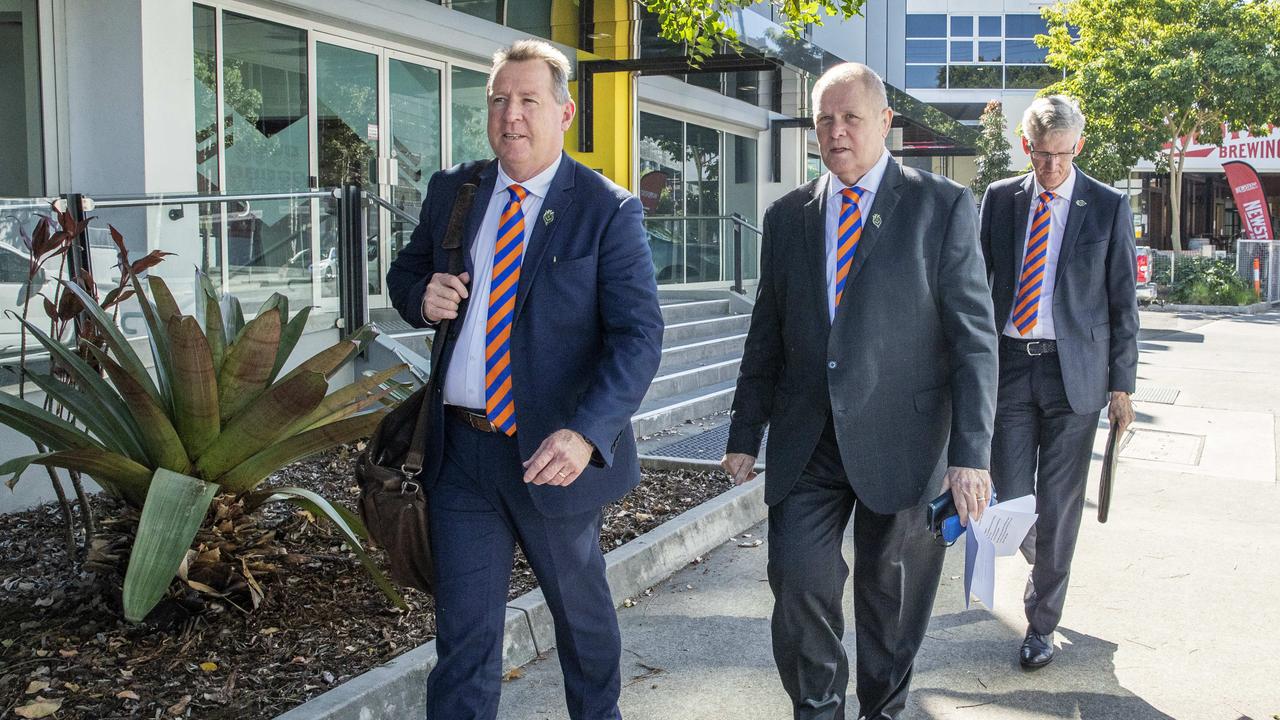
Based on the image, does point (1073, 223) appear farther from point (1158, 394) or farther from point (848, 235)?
point (1158, 394)

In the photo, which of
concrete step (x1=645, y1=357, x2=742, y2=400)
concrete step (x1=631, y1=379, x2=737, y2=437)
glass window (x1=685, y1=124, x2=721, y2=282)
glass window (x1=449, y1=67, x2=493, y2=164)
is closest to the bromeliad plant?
concrete step (x1=631, y1=379, x2=737, y2=437)

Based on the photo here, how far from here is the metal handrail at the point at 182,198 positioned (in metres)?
6.72

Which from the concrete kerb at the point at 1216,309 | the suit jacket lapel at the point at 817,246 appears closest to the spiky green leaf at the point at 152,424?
the suit jacket lapel at the point at 817,246

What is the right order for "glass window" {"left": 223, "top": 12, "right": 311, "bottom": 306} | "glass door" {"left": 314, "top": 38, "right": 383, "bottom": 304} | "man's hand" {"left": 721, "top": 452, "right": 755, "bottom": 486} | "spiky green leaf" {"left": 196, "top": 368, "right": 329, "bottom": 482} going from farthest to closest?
1. "glass door" {"left": 314, "top": 38, "right": 383, "bottom": 304}
2. "glass window" {"left": 223, "top": 12, "right": 311, "bottom": 306}
3. "spiky green leaf" {"left": 196, "top": 368, "right": 329, "bottom": 482}
4. "man's hand" {"left": 721, "top": 452, "right": 755, "bottom": 486}

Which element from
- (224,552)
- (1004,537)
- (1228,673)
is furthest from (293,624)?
(1228,673)

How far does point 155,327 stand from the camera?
182 inches

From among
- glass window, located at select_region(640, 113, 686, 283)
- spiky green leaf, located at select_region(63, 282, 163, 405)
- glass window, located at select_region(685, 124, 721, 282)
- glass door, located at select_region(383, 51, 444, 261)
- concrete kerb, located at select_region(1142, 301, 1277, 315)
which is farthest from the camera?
concrete kerb, located at select_region(1142, 301, 1277, 315)

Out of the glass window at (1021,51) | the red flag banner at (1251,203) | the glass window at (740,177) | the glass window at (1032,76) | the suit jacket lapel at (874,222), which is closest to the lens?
the suit jacket lapel at (874,222)

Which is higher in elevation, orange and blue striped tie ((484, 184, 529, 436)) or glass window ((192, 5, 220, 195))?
glass window ((192, 5, 220, 195))

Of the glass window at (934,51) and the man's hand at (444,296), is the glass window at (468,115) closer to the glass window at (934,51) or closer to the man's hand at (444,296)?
the man's hand at (444,296)

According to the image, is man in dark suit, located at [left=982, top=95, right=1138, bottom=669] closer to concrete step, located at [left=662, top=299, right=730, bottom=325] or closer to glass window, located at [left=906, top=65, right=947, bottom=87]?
concrete step, located at [left=662, top=299, right=730, bottom=325]

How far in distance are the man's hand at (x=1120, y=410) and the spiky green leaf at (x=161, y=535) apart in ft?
11.1

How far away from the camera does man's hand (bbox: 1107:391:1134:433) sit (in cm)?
479

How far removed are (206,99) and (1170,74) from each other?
84.7ft
